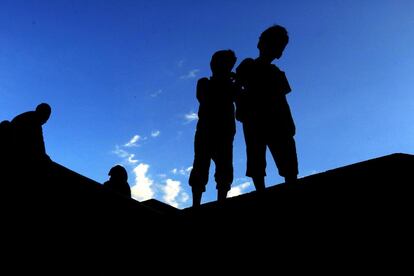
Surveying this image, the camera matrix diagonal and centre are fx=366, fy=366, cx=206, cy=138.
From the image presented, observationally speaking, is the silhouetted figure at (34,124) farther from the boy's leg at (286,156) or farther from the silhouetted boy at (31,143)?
the boy's leg at (286,156)

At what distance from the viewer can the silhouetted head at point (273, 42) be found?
4.18m

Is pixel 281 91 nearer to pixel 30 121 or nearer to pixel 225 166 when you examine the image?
pixel 225 166

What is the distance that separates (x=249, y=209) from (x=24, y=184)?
4.92 ft

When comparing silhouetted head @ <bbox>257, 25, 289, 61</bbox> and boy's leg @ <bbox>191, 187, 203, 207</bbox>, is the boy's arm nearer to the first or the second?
silhouetted head @ <bbox>257, 25, 289, 61</bbox>

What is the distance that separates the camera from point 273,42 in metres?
4.23

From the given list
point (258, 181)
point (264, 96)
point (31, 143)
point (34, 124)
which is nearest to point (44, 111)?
point (34, 124)

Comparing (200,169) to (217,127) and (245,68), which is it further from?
(245,68)

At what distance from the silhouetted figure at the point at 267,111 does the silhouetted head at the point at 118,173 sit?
7.71 feet

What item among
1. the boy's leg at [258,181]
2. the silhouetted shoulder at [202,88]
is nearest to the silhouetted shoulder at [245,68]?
the silhouetted shoulder at [202,88]

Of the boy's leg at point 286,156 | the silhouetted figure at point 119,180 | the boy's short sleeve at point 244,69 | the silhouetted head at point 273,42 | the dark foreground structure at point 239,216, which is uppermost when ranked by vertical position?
the silhouetted head at point 273,42

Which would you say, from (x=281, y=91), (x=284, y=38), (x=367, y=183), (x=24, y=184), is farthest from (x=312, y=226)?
(x=284, y=38)

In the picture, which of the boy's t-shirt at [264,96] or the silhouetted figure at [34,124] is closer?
the boy's t-shirt at [264,96]

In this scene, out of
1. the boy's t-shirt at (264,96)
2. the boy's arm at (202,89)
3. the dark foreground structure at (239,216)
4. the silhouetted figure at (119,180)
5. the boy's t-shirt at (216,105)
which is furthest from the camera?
the silhouetted figure at (119,180)

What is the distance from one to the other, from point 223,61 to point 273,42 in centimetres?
70
